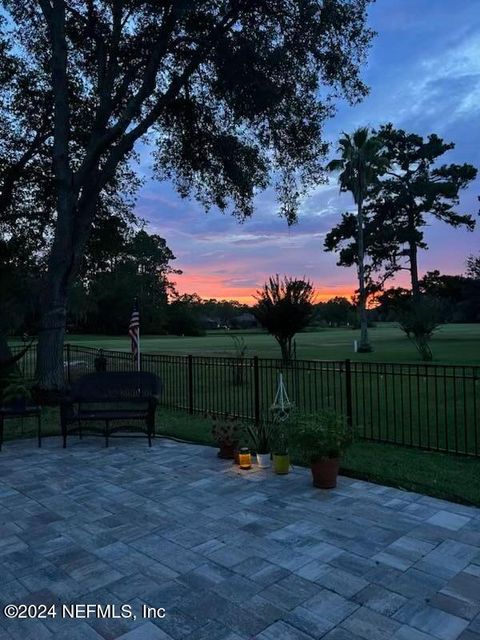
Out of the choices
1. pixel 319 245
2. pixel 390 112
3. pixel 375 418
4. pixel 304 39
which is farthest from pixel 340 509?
pixel 319 245

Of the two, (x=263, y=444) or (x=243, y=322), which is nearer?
(x=263, y=444)

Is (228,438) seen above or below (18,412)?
below

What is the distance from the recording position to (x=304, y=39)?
33.2ft

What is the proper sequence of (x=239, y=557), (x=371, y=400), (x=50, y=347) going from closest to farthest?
1. (x=239, y=557)
2. (x=371, y=400)
3. (x=50, y=347)

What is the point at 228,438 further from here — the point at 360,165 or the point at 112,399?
the point at 360,165

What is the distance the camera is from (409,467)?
208 inches

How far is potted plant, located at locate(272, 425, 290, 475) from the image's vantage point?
5066mm

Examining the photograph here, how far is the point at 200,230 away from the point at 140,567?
2593 cm

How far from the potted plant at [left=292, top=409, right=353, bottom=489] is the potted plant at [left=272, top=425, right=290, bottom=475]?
462 mm

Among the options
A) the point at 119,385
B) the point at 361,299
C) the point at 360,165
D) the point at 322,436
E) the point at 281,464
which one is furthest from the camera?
the point at 361,299

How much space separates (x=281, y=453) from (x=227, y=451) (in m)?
0.87

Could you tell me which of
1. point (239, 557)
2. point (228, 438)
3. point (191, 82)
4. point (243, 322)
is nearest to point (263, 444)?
point (228, 438)

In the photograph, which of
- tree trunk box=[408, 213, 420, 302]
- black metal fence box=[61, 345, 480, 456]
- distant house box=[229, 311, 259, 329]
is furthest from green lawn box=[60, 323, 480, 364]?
distant house box=[229, 311, 259, 329]

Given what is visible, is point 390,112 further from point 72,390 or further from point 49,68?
point 72,390
